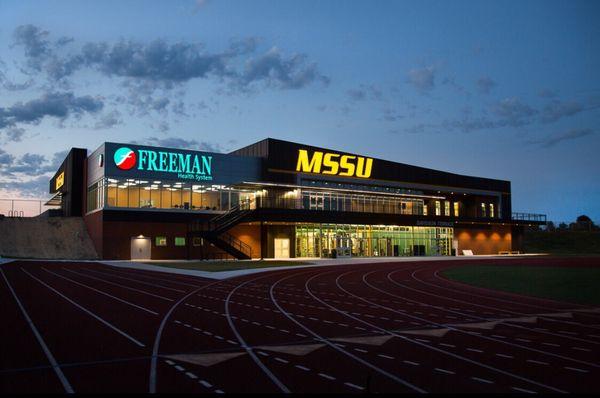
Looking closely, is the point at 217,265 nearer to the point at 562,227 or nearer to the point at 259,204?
the point at 259,204

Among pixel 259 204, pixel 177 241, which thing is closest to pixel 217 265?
pixel 177 241

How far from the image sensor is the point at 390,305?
17.5 meters

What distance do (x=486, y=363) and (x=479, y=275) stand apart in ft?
74.0

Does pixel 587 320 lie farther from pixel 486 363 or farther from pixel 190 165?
pixel 190 165

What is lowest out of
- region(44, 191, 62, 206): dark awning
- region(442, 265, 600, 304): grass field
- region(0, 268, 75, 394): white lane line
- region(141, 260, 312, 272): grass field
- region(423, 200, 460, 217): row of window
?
region(442, 265, 600, 304): grass field

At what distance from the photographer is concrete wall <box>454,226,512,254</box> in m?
70.3

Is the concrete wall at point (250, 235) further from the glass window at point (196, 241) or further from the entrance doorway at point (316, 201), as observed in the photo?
the entrance doorway at point (316, 201)

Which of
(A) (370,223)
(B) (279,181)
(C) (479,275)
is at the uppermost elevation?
(B) (279,181)

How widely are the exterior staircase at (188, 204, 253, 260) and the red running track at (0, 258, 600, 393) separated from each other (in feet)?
87.2

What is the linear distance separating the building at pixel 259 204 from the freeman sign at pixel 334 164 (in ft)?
0.39

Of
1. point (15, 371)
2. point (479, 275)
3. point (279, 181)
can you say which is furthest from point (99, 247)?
point (15, 371)

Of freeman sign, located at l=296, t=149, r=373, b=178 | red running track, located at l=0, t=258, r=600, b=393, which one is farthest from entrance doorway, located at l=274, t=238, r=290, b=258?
red running track, located at l=0, t=258, r=600, b=393

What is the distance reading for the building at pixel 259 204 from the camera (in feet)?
163

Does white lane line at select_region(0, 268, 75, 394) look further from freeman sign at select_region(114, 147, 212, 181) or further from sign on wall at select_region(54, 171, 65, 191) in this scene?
sign on wall at select_region(54, 171, 65, 191)
